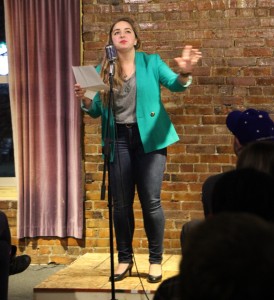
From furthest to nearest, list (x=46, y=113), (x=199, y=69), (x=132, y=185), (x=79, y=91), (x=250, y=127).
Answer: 1. (x=46, y=113)
2. (x=199, y=69)
3. (x=132, y=185)
4. (x=79, y=91)
5. (x=250, y=127)

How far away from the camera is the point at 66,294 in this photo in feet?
12.4

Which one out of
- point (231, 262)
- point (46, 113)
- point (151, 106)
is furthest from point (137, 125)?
point (231, 262)

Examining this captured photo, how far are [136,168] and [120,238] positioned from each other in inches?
17.2

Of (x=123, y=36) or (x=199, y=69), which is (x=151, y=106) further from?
(x=199, y=69)

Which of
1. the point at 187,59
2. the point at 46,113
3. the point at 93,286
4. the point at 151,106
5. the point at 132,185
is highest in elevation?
the point at 187,59

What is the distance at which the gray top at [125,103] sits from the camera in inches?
146

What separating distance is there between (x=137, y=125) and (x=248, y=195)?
2.16 meters

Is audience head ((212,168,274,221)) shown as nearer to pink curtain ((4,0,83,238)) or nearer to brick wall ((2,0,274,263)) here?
brick wall ((2,0,274,263))

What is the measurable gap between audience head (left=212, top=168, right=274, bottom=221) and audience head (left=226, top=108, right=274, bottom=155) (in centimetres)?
143

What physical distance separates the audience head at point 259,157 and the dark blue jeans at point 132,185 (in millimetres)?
1603

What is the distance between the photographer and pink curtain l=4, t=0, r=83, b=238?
4.92m

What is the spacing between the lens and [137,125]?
3.70 metres

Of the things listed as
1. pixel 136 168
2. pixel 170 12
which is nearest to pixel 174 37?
pixel 170 12

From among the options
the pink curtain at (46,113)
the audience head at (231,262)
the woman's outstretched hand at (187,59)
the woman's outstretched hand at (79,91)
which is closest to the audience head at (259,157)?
the audience head at (231,262)
